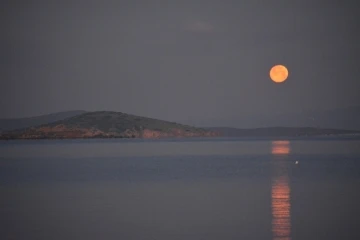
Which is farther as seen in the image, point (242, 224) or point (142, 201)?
point (142, 201)

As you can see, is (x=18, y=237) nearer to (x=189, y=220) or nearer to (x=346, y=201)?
(x=189, y=220)

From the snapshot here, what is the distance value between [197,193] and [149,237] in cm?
1609

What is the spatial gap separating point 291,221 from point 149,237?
7087 millimetres

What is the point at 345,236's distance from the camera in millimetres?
21891

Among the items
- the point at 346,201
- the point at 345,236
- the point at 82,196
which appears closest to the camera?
the point at 345,236

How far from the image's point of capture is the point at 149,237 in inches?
874

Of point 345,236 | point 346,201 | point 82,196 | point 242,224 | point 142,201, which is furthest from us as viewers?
point 82,196

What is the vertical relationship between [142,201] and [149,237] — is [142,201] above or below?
above

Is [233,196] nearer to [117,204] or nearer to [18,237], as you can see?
[117,204]

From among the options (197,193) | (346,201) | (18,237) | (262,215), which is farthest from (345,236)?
(197,193)

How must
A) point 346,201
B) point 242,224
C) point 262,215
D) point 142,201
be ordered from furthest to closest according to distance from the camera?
1. point 142,201
2. point 346,201
3. point 262,215
4. point 242,224

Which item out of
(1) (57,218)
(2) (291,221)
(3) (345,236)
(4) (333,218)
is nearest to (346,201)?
(4) (333,218)

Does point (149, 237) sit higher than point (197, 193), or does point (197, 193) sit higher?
point (197, 193)

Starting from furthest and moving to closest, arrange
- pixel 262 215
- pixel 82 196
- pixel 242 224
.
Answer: pixel 82 196 → pixel 262 215 → pixel 242 224
